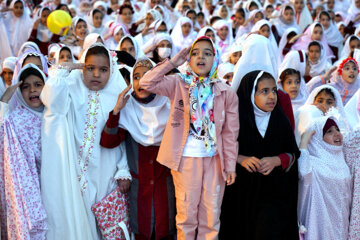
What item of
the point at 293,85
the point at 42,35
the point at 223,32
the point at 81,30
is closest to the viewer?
the point at 293,85

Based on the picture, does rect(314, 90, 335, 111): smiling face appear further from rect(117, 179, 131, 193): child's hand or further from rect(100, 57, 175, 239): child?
rect(117, 179, 131, 193): child's hand

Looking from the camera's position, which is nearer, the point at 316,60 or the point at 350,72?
the point at 350,72

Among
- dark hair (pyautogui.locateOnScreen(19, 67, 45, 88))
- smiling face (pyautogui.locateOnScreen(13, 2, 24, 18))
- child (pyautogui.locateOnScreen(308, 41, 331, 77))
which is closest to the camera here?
dark hair (pyautogui.locateOnScreen(19, 67, 45, 88))

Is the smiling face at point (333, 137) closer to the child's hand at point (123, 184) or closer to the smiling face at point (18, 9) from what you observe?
the child's hand at point (123, 184)

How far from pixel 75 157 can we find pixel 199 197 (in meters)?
0.91

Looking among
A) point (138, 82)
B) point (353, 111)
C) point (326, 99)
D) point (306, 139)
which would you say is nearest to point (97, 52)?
point (138, 82)

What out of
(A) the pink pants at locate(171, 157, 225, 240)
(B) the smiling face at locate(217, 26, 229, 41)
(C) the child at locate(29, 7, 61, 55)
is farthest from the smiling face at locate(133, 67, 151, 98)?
(B) the smiling face at locate(217, 26, 229, 41)

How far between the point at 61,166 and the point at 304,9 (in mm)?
8354

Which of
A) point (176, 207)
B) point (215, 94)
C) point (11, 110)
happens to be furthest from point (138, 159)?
point (11, 110)

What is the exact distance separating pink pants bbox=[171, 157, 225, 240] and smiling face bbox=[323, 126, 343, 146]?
92cm

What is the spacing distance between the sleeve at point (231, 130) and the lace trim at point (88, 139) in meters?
0.96

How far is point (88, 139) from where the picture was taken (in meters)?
2.95

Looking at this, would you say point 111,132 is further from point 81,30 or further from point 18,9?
point 18,9

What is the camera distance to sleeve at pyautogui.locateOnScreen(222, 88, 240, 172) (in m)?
2.73
